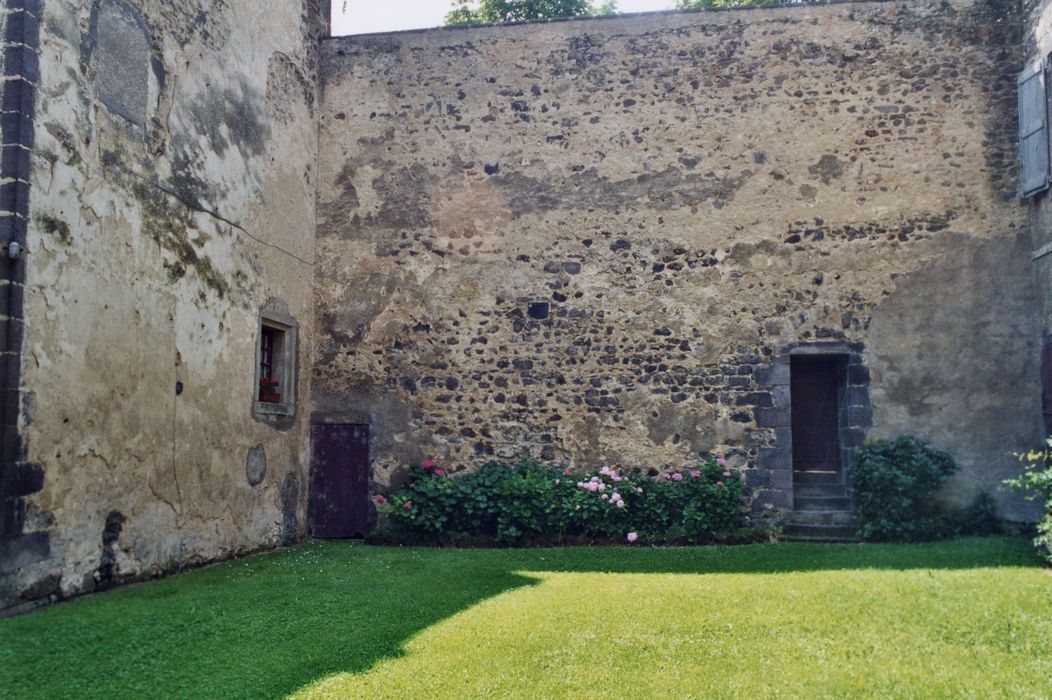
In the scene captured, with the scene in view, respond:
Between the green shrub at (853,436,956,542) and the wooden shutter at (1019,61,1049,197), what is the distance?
10.0ft

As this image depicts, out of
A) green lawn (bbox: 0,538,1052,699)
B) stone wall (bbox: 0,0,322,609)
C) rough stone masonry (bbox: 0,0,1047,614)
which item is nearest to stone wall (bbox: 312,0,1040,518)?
rough stone masonry (bbox: 0,0,1047,614)

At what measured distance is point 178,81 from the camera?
7.55 m

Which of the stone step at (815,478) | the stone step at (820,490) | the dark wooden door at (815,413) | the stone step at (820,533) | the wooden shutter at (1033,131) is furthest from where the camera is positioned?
the dark wooden door at (815,413)

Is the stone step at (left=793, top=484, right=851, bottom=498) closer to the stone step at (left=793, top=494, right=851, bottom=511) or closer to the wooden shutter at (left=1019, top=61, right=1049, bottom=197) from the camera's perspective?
the stone step at (left=793, top=494, right=851, bottom=511)

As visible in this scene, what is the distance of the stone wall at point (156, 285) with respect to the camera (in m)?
5.96

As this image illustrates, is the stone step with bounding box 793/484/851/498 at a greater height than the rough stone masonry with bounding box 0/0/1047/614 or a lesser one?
lesser

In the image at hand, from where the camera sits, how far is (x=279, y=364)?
31.6ft

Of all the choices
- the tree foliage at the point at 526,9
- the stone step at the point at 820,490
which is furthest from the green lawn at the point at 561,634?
the tree foliage at the point at 526,9

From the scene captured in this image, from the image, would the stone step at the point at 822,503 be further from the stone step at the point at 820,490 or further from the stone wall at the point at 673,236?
the stone wall at the point at 673,236

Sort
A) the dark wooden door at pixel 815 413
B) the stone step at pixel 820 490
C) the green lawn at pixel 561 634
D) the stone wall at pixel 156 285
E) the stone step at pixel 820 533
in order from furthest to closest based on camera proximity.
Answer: the dark wooden door at pixel 815 413 < the stone step at pixel 820 490 < the stone step at pixel 820 533 < the stone wall at pixel 156 285 < the green lawn at pixel 561 634

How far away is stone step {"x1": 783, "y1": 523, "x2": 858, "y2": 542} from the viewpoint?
905cm

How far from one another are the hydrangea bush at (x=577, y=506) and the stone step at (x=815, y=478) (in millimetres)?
946

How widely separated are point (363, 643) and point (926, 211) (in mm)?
7874

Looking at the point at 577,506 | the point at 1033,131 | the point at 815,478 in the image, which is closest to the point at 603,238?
the point at 577,506
